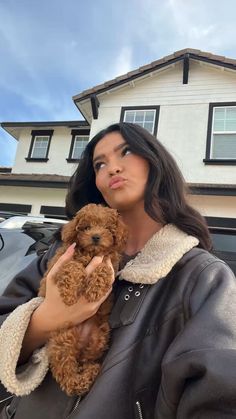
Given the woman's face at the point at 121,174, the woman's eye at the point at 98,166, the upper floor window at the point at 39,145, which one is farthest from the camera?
the upper floor window at the point at 39,145

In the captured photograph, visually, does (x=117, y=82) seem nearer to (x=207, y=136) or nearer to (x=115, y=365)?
(x=207, y=136)

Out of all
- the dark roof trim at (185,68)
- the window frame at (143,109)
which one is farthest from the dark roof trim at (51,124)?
the dark roof trim at (185,68)

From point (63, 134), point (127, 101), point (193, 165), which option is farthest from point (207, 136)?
point (63, 134)

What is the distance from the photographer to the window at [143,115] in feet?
43.4

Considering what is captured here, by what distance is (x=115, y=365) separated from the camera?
1422 mm

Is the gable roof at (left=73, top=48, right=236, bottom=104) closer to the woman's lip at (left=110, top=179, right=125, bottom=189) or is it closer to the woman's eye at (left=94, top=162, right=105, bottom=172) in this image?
the woman's eye at (left=94, top=162, right=105, bottom=172)

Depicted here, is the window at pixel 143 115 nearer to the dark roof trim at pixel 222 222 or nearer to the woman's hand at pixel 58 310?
the dark roof trim at pixel 222 222

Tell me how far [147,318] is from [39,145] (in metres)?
16.3

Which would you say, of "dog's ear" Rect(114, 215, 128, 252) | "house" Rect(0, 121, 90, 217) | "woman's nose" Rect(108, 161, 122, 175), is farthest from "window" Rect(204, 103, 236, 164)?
"dog's ear" Rect(114, 215, 128, 252)

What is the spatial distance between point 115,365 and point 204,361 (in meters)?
0.42

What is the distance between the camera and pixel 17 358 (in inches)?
66.6

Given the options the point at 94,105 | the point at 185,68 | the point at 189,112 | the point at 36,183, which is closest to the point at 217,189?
the point at 189,112

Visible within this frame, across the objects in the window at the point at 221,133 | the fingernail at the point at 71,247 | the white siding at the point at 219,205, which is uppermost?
the window at the point at 221,133

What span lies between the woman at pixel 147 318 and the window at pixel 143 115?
11.2 m
